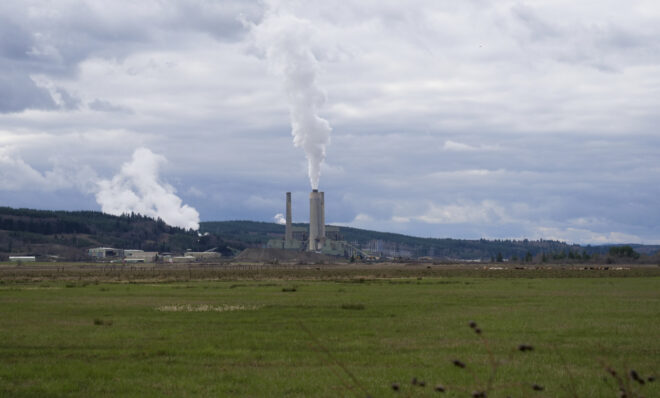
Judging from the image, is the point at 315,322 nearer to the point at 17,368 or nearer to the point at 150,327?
the point at 150,327

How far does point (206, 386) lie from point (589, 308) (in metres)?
27.6

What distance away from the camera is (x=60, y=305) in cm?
4403

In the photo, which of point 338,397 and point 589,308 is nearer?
point 338,397

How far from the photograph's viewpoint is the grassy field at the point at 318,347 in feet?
63.5

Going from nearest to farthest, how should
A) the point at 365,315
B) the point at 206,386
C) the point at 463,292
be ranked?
the point at 206,386, the point at 365,315, the point at 463,292

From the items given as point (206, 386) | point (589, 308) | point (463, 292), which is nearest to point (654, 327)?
point (589, 308)

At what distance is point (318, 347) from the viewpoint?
2617 cm

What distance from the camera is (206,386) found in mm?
19422

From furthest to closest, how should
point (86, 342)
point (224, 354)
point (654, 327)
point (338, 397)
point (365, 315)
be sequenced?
point (365, 315) → point (654, 327) → point (86, 342) → point (224, 354) → point (338, 397)

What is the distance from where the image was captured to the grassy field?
1934cm

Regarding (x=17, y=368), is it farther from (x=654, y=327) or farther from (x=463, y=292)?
(x=463, y=292)

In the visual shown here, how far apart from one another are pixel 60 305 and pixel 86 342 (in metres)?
18.3

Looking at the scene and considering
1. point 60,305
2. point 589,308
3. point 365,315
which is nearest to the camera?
point 365,315

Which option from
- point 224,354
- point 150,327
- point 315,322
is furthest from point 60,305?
point 224,354
